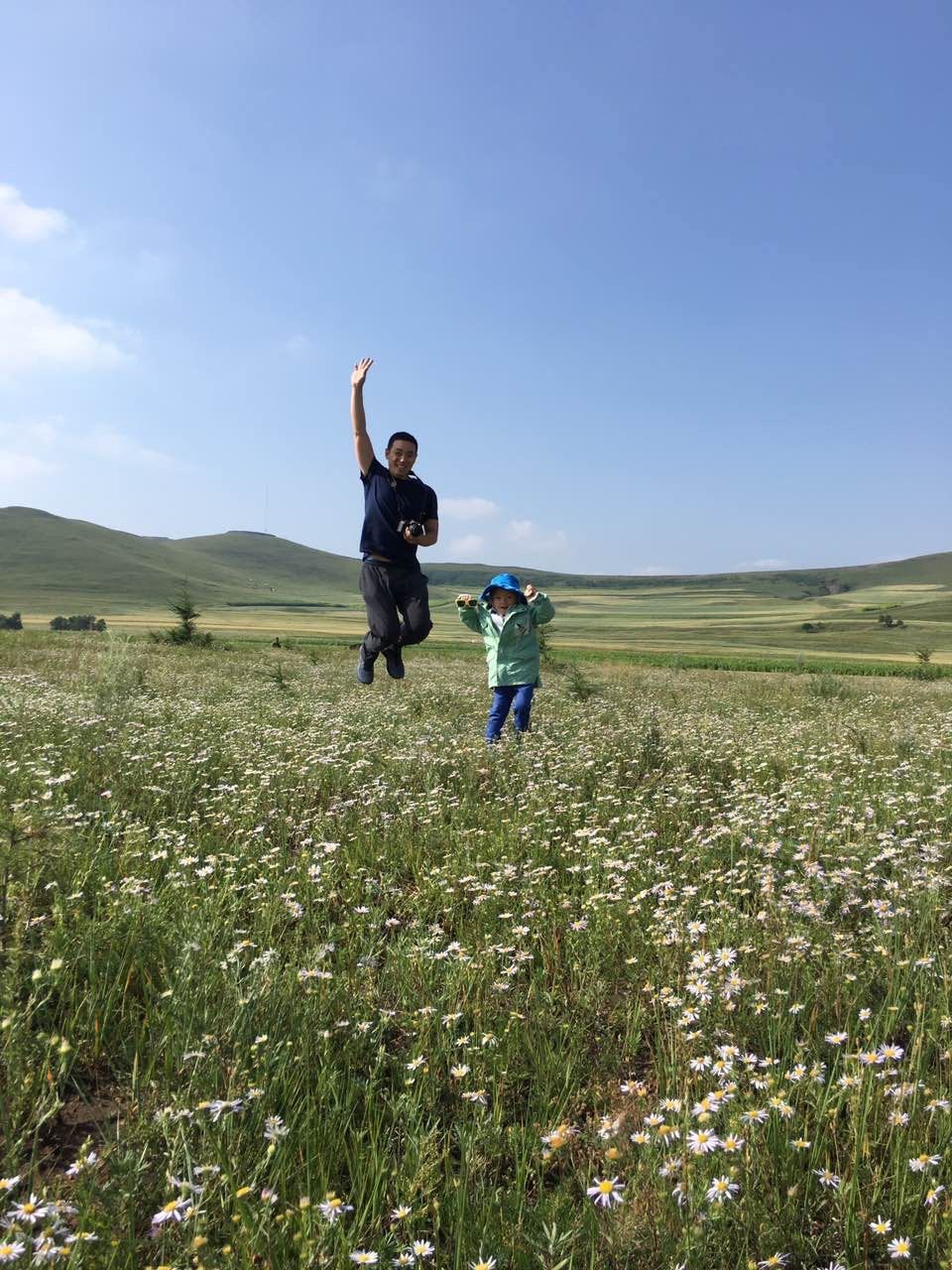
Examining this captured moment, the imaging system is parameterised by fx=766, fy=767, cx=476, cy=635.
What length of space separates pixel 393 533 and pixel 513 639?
9.21 feet

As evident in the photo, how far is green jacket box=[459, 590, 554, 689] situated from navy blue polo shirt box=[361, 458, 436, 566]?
6.70ft

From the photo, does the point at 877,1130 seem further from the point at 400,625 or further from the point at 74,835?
the point at 400,625

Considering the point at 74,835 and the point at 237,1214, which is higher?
the point at 74,835

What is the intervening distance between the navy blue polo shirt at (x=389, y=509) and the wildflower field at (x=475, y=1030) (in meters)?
2.81

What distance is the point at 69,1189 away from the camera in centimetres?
A: 232

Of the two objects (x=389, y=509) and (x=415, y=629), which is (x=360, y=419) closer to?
(x=389, y=509)

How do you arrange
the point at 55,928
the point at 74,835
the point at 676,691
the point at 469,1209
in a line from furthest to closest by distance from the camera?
the point at 676,691
the point at 74,835
the point at 55,928
the point at 469,1209

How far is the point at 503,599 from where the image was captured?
416 inches

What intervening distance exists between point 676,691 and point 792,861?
1706 centimetres

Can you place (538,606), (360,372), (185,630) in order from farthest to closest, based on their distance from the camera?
(185,630) → (538,606) → (360,372)

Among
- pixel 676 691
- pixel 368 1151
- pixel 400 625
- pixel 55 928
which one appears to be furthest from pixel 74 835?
pixel 676 691

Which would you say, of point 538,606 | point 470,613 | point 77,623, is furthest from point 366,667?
point 77,623

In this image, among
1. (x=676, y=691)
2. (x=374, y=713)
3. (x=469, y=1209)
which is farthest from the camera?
(x=676, y=691)

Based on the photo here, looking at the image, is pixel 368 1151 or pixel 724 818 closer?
pixel 368 1151
